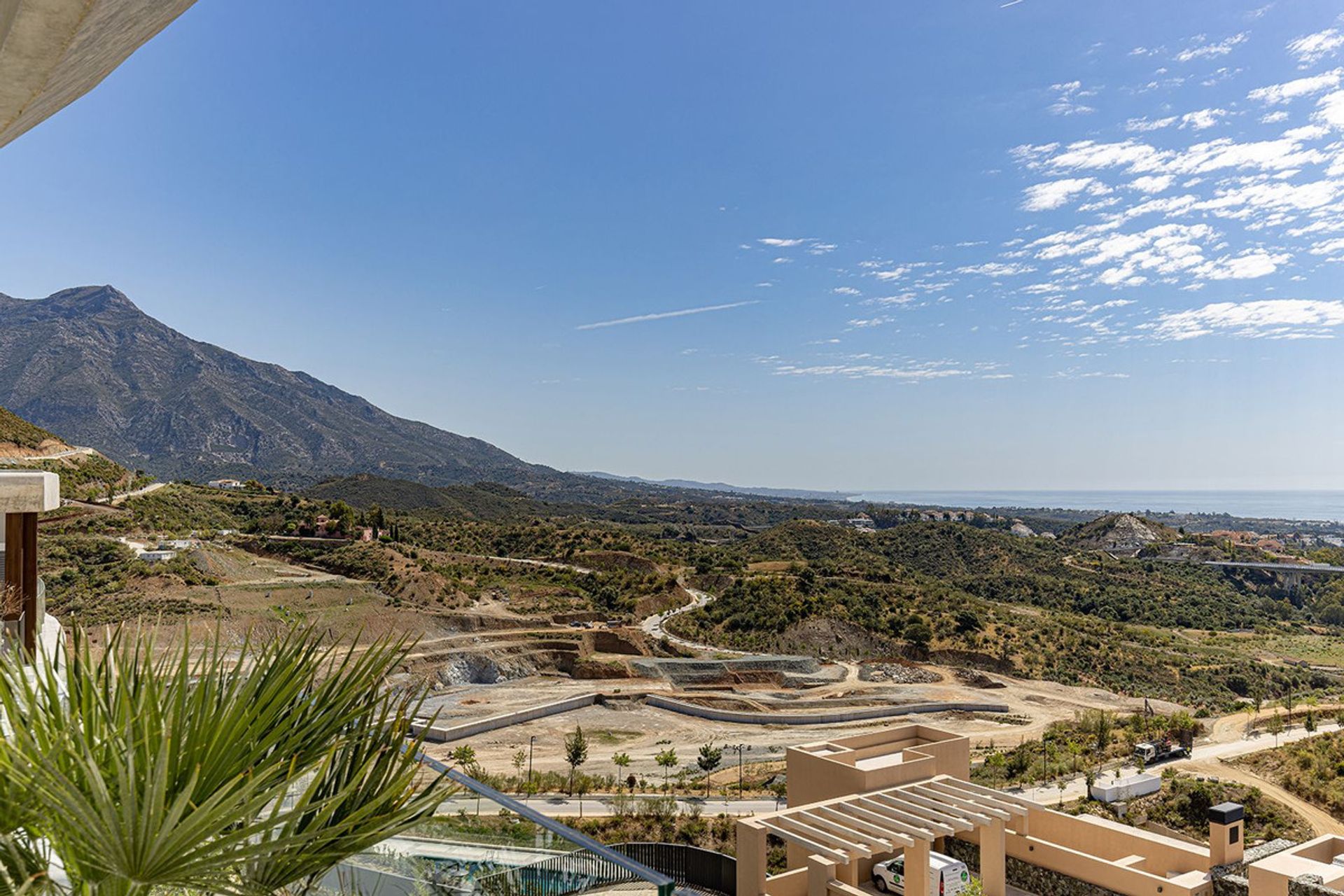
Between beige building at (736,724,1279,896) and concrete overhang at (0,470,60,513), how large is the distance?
30.0ft

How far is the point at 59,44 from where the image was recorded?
264 cm

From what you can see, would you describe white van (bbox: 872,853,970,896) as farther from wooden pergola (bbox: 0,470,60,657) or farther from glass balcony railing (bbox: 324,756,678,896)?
wooden pergola (bbox: 0,470,60,657)

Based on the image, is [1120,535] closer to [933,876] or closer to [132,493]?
[933,876]

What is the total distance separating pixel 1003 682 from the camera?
3800 centimetres

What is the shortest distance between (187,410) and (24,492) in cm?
14309

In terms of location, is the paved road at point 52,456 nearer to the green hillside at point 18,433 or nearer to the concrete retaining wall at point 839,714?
the green hillside at point 18,433

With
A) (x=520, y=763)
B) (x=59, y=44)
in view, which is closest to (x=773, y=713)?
(x=520, y=763)

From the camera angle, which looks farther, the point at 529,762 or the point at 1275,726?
the point at 1275,726

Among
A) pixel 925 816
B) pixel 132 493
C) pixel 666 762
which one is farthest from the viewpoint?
pixel 132 493

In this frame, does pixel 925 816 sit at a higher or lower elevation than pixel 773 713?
higher

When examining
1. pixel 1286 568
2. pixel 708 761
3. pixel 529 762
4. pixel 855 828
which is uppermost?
pixel 855 828

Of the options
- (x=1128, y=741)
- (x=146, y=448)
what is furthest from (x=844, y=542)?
(x=146, y=448)

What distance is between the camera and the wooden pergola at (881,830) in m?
10.2

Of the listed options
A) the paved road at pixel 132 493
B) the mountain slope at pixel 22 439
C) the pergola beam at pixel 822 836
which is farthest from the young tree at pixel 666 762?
the paved road at pixel 132 493
